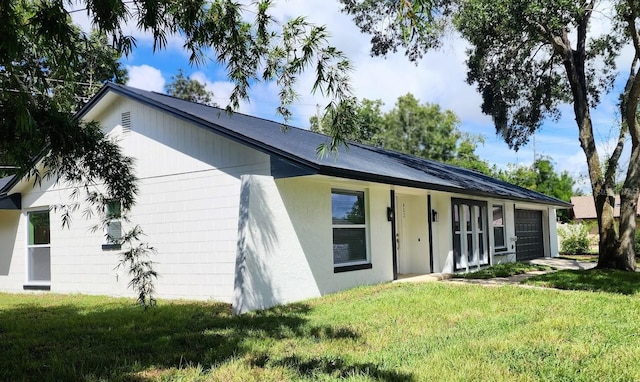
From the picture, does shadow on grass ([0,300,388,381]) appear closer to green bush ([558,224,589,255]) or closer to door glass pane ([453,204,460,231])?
door glass pane ([453,204,460,231])

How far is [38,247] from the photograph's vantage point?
14.3m

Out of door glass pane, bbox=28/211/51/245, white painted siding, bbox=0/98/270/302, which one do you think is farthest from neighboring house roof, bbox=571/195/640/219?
door glass pane, bbox=28/211/51/245

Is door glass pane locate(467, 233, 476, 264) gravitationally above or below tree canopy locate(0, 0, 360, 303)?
below

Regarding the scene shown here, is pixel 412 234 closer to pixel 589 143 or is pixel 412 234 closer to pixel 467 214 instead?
pixel 467 214

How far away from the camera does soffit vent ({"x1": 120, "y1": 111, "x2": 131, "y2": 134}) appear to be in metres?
12.3

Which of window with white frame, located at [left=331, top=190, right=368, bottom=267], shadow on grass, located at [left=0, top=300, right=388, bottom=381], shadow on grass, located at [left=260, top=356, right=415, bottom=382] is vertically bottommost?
shadow on grass, located at [left=0, top=300, right=388, bottom=381]

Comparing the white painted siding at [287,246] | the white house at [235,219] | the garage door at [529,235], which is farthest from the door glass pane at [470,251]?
the white painted siding at [287,246]

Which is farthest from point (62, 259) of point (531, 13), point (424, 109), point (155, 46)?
point (424, 109)

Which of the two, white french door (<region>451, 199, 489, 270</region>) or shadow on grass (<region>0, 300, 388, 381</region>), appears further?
white french door (<region>451, 199, 489, 270</region>)

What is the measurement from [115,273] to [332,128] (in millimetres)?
8268

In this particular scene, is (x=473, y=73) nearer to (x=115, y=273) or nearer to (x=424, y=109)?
(x=115, y=273)

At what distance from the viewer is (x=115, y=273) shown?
40.5ft

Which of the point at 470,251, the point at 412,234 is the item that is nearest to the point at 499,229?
the point at 470,251

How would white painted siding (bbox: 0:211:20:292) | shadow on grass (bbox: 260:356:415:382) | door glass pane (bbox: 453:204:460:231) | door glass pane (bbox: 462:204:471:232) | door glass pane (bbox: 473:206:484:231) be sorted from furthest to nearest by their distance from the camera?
1. door glass pane (bbox: 473:206:484:231)
2. door glass pane (bbox: 462:204:471:232)
3. door glass pane (bbox: 453:204:460:231)
4. white painted siding (bbox: 0:211:20:292)
5. shadow on grass (bbox: 260:356:415:382)
